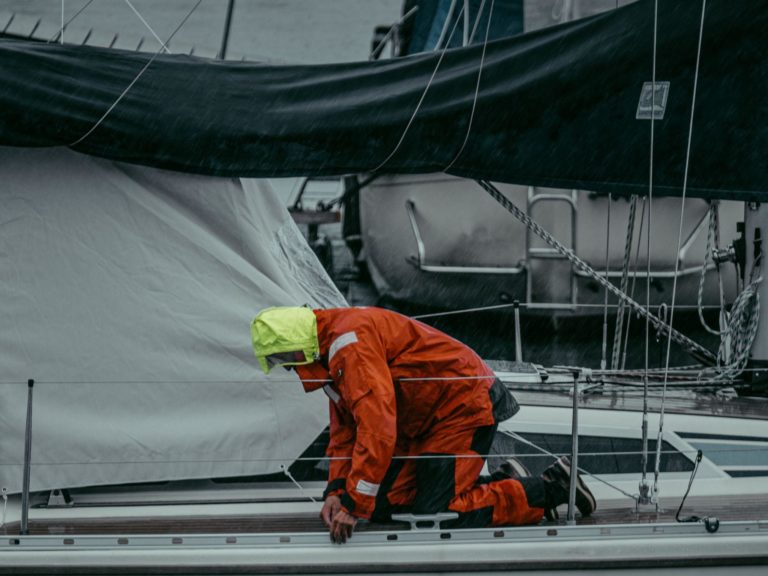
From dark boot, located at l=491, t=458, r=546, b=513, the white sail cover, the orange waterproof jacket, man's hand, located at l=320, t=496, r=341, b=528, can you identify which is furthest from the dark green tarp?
man's hand, located at l=320, t=496, r=341, b=528

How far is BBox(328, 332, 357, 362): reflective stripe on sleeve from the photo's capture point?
376 cm

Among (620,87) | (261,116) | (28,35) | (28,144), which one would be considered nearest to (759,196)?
(620,87)

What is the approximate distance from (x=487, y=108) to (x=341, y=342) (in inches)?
50.5

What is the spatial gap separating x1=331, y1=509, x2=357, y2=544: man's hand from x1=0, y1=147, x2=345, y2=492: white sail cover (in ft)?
1.96

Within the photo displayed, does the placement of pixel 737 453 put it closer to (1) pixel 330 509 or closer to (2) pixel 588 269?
(2) pixel 588 269

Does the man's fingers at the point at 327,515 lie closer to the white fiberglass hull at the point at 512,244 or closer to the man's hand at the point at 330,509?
the man's hand at the point at 330,509

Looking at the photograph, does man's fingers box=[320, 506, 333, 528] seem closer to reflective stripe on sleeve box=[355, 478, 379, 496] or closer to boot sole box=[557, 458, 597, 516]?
reflective stripe on sleeve box=[355, 478, 379, 496]

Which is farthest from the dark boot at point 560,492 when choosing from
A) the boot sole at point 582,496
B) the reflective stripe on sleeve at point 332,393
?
the reflective stripe on sleeve at point 332,393

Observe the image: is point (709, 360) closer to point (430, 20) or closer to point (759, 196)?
point (759, 196)

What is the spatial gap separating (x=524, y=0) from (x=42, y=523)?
6.87 meters

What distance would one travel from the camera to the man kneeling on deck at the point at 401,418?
372 centimetres

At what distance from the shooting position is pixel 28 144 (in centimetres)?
431

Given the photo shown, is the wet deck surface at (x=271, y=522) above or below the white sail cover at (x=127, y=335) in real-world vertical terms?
below

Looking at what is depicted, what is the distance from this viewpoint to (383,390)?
371 cm
